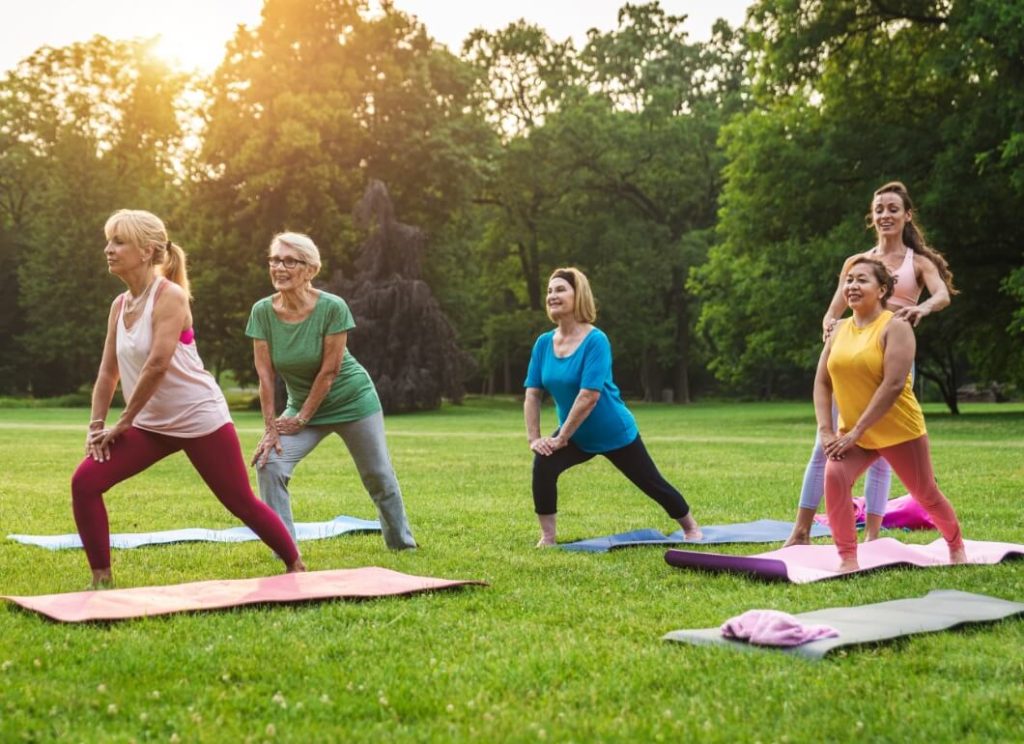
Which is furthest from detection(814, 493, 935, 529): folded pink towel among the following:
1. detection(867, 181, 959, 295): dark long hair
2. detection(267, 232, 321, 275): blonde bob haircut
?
detection(267, 232, 321, 275): blonde bob haircut

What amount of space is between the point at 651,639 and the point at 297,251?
3582 millimetres

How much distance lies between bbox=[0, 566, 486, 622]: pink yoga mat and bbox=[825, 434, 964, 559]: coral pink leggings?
2.11 metres

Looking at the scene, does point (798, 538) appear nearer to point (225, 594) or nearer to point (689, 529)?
point (689, 529)

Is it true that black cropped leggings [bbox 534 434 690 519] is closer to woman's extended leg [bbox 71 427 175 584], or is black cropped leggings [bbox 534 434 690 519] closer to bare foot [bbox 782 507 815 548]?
bare foot [bbox 782 507 815 548]

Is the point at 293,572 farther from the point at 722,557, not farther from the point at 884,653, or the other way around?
the point at 884,653

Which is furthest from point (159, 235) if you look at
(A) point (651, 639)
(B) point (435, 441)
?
(B) point (435, 441)

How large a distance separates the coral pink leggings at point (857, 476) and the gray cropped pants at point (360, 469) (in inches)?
110

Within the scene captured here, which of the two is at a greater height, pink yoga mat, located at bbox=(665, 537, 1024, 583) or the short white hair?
the short white hair

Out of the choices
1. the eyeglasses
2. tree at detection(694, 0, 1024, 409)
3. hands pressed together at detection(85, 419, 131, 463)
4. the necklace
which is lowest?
hands pressed together at detection(85, 419, 131, 463)

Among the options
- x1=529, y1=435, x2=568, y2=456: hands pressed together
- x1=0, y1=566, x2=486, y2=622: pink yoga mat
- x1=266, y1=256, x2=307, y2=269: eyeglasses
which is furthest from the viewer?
x1=529, y1=435, x2=568, y2=456: hands pressed together

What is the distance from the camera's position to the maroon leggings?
6395mm

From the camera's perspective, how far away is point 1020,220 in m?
30.5

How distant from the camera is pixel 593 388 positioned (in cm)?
827

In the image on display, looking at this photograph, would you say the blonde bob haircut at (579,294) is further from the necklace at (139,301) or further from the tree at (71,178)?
the tree at (71,178)
